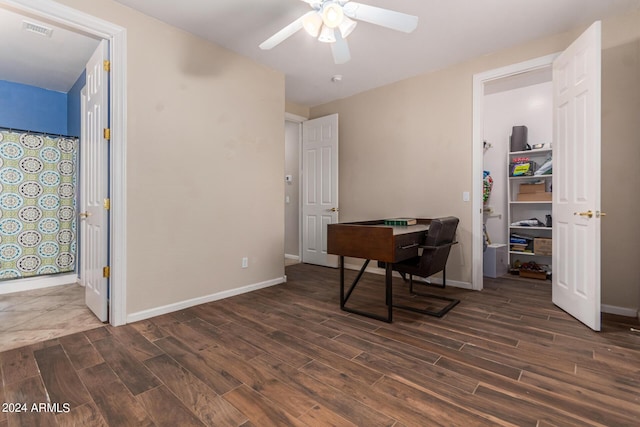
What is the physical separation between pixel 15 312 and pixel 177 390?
7.83ft

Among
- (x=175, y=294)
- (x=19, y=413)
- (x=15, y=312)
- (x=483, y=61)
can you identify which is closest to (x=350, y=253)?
(x=175, y=294)

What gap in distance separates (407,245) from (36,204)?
430 cm

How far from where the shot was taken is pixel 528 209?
4.60 metres

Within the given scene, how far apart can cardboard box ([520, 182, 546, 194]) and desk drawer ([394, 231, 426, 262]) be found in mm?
2576

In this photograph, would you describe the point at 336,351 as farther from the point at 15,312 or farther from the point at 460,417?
the point at 15,312

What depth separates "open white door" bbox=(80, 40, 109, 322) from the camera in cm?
254

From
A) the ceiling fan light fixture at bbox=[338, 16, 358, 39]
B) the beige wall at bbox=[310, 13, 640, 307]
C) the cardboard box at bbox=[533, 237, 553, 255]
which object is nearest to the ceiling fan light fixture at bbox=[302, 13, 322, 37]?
the ceiling fan light fixture at bbox=[338, 16, 358, 39]

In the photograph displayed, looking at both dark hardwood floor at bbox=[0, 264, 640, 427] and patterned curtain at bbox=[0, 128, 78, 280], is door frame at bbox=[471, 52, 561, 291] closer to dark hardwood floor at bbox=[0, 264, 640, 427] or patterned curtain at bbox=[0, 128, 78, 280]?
dark hardwood floor at bbox=[0, 264, 640, 427]

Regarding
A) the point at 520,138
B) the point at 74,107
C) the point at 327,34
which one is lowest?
the point at 520,138

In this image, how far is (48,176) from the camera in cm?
375

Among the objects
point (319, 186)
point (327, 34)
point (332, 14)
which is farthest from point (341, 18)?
point (319, 186)

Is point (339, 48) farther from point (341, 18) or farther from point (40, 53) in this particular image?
point (40, 53)

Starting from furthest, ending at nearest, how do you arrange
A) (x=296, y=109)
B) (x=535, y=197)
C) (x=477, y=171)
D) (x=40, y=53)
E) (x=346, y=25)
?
1. (x=296, y=109)
2. (x=535, y=197)
3. (x=477, y=171)
4. (x=40, y=53)
5. (x=346, y=25)

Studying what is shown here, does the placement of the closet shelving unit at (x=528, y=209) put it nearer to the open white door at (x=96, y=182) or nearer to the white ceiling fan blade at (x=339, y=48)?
the white ceiling fan blade at (x=339, y=48)
